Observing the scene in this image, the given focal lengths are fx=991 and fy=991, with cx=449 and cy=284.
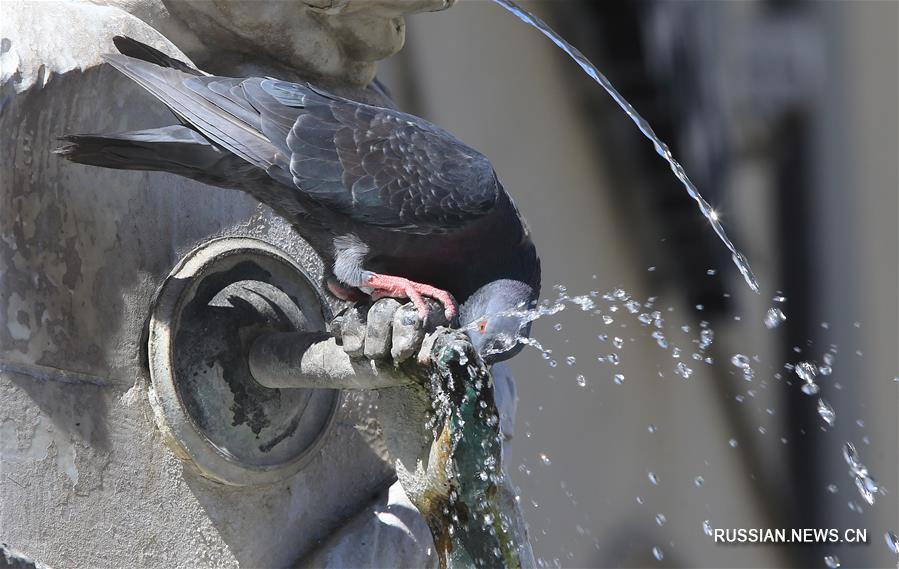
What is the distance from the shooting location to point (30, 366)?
1434 millimetres

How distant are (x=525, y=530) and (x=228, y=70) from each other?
38.7 inches

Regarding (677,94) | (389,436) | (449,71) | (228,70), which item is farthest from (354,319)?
(677,94)

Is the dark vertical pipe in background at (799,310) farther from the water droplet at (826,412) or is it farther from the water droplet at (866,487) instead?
the water droplet at (866,487)

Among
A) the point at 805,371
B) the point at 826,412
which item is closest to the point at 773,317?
the point at 826,412

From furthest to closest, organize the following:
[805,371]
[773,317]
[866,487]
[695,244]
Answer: [695,244] < [866,487] < [805,371] < [773,317]

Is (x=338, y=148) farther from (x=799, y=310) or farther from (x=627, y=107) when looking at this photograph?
(x=799, y=310)

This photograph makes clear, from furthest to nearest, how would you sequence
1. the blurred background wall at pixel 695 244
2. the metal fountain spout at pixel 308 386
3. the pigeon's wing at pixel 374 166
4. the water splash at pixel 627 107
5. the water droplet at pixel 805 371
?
the blurred background wall at pixel 695 244
the water droplet at pixel 805 371
the water splash at pixel 627 107
the pigeon's wing at pixel 374 166
the metal fountain spout at pixel 308 386

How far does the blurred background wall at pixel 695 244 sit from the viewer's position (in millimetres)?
3867

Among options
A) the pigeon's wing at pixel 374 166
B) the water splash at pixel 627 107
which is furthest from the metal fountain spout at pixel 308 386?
the water splash at pixel 627 107

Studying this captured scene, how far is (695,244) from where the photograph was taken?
4.25 m

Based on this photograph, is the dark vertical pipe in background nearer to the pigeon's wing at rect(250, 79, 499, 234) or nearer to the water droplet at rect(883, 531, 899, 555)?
the water droplet at rect(883, 531, 899, 555)

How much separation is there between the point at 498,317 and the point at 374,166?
317 mm

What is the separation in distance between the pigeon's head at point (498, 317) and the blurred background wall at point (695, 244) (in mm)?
2106

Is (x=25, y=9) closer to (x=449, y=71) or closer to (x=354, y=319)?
(x=354, y=319)
